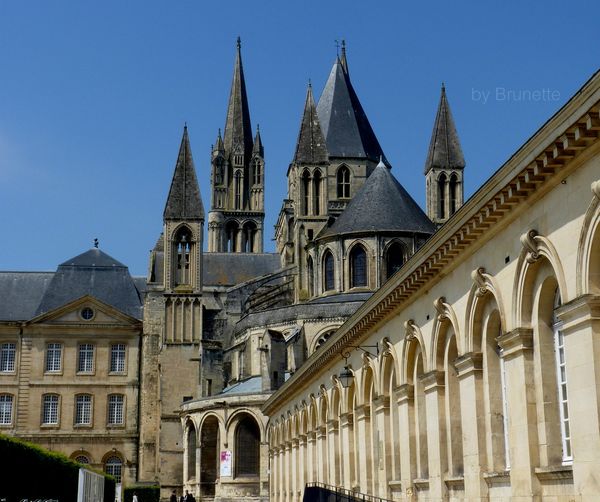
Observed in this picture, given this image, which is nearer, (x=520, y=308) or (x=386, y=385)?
(x=520, y=308)

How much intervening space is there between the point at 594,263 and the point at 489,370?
479 cm

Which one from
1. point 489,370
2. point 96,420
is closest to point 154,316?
point 96,420

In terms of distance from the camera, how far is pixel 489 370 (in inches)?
711

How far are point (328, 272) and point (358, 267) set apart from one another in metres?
2.08

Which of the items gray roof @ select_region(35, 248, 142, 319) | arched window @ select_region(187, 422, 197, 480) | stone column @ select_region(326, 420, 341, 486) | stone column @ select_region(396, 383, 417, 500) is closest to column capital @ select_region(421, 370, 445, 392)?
stone column @ select_region(396, 383, 417, 500)

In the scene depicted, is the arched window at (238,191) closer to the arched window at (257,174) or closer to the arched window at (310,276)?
the arched window at (257,174)

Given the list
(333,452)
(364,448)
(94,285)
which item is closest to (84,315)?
(94,285)

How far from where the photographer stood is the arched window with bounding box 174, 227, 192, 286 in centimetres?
7338

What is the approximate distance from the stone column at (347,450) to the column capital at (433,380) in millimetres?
9817

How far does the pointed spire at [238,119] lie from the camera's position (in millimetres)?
119938

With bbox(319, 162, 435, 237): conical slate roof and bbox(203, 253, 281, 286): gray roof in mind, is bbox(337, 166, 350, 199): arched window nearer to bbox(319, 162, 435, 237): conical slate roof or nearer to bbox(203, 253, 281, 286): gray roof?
bbox(319, 162, 435, 237): conical slate roof

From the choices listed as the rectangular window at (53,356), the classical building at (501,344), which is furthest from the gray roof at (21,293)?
the classical building at (501,344)

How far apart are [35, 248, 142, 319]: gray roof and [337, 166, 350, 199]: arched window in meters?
16.7

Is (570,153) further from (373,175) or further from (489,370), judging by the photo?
(373,175)
